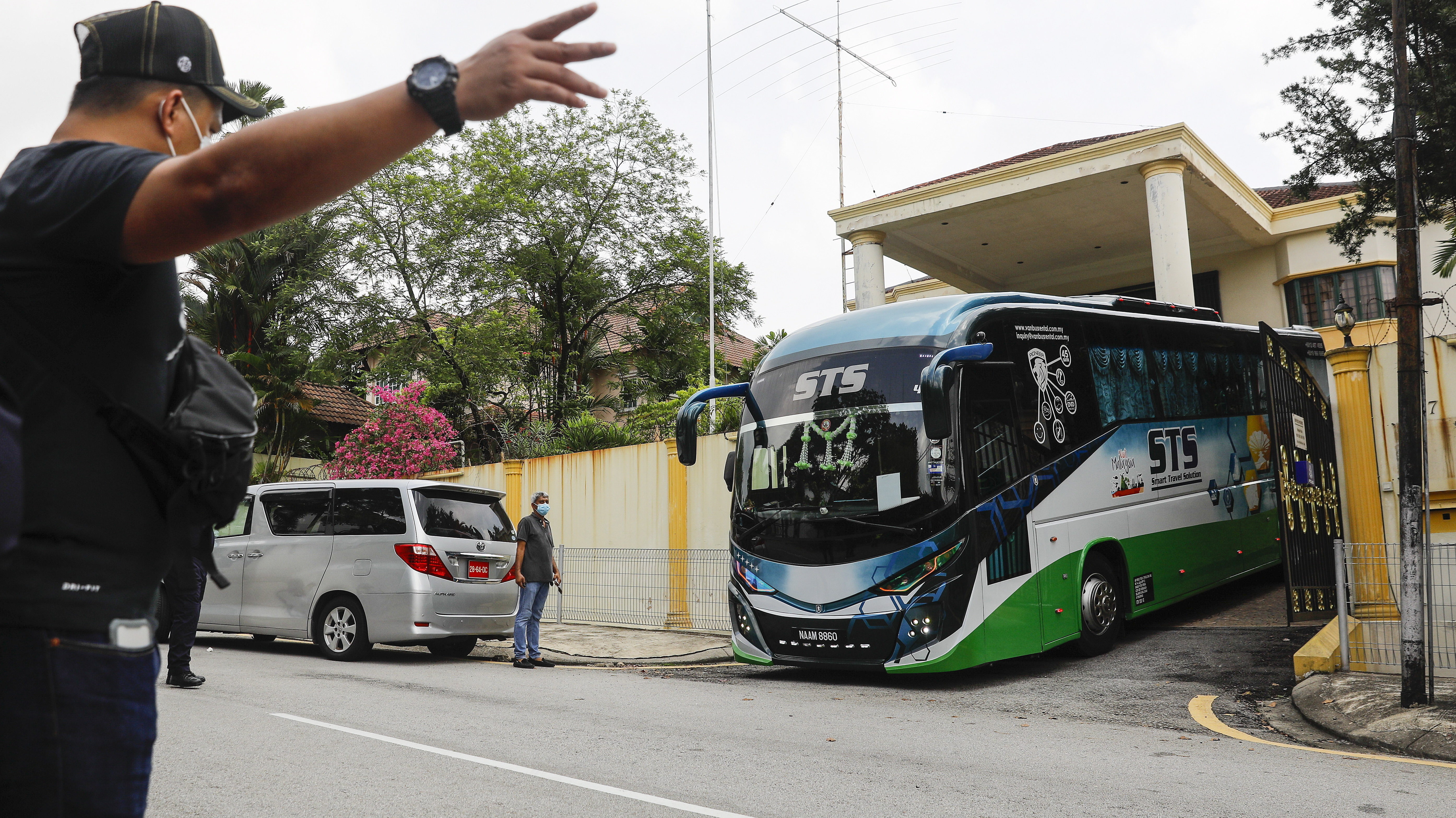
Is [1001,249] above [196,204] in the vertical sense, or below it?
above

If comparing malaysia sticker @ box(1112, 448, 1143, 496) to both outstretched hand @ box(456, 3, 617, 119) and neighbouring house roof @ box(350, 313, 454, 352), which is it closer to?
outstretched hand @ box(456, 3, 617, 119)

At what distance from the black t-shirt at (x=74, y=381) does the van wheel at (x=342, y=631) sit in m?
10.2

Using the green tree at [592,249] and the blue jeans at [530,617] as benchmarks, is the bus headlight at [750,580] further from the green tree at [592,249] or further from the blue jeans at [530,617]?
the green tree at [592,249]

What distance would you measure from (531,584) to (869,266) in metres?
10.5

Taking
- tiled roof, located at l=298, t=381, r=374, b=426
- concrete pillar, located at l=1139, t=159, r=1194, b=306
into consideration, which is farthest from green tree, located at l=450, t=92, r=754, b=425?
concrete pillar, located at l=1139, t=159, r=1194, b=306

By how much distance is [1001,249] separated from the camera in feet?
72.2

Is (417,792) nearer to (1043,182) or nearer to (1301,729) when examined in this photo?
(1301,729)

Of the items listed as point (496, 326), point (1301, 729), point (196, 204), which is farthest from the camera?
point (496, 326)

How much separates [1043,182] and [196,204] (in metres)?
17.7

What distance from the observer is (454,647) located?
41.3 feet

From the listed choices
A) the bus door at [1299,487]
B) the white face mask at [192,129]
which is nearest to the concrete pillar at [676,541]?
the bus door at [1299,487]

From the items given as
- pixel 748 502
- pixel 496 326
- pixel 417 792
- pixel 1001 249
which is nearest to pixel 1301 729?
pixel 748 502

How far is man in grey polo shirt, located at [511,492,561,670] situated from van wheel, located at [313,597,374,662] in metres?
1.62

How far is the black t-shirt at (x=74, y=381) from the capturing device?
1.50 metres
